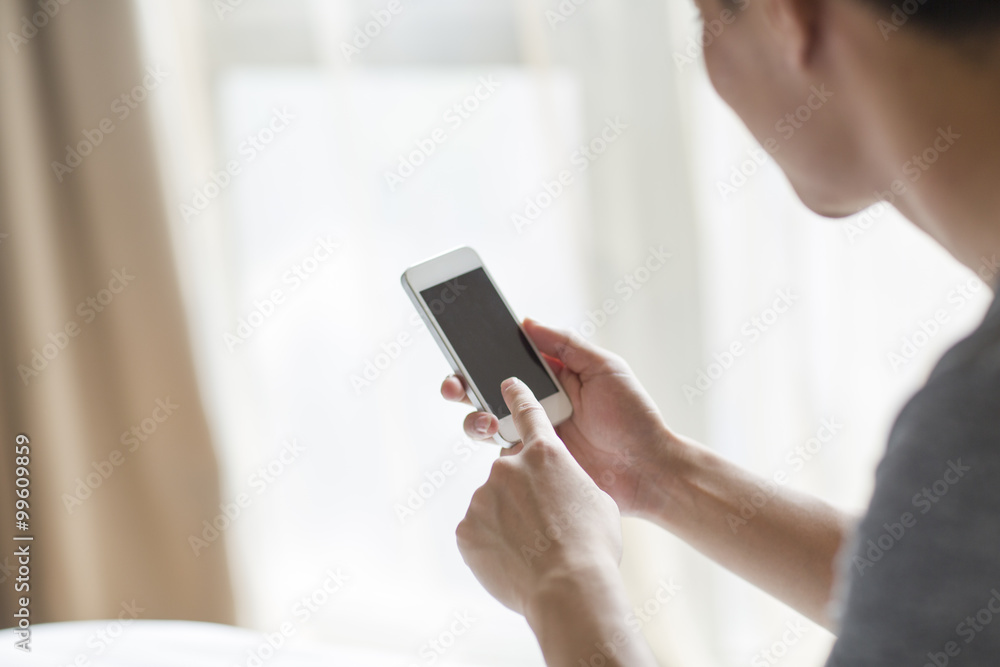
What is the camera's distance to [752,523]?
2.55 ft

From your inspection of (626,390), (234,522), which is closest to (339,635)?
(234,522)

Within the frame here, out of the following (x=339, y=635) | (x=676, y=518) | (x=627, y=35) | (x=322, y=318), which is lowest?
(x=339, y=635)

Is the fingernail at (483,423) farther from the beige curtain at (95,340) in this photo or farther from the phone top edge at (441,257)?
the beige curtain at (95,340)

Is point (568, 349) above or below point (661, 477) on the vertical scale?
above

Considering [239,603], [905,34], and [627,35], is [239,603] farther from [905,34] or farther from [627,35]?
[905,34]

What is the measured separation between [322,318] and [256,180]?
292 millimetres

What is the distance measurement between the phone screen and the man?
0.40ft

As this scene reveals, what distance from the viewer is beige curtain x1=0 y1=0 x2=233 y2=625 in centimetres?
137

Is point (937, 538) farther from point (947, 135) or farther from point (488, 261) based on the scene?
point (488, 261)

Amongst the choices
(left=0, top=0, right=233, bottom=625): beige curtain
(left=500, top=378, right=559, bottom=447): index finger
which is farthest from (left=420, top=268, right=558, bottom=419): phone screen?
(left=0, top=0, right=233, bottom=625): beige curtain

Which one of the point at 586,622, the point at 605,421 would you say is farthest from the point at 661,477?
the point at 586,622

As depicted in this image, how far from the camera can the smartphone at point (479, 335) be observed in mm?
876

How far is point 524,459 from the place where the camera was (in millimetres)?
665

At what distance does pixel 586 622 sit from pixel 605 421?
38 cm
